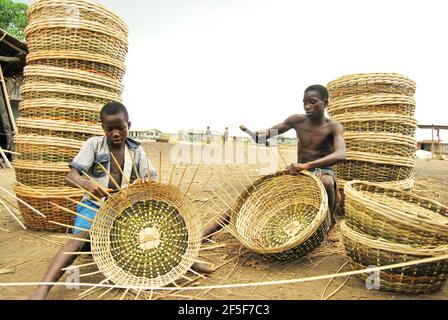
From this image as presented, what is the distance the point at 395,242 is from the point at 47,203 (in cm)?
256

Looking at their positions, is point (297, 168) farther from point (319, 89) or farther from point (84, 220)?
point (84, 220)

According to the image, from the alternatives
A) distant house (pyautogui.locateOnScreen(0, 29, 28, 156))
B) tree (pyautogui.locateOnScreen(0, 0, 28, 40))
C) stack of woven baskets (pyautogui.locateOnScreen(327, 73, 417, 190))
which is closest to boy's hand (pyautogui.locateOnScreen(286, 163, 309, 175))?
stack of woven baskets (pyautogui.locateOnScreen(327, 73, 417, 190))

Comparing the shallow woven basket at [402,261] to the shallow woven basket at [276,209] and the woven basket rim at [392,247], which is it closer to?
the woven basket rim at [392,247]

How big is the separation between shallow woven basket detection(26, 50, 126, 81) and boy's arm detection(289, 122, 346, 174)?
180cm

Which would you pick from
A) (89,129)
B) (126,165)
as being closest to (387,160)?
(126,165)

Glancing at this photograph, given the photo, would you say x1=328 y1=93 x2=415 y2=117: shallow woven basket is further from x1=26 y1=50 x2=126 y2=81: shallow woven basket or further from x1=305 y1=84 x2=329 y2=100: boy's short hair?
x1=26 y1=50 x2=126 y2=81: shallow woven basket

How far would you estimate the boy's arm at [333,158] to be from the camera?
245 cm

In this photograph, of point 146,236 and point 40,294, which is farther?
point 146,236

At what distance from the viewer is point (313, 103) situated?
9.34 ft

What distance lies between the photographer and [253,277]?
2072 mm

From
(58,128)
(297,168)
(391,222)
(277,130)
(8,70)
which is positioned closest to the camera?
(391,222)

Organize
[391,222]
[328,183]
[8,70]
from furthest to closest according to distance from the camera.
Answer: [8,70] → [328,183] → [391,222]

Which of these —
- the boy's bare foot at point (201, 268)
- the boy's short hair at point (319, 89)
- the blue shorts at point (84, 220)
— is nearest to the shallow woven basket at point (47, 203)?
the blue shorts at point (84, 220)

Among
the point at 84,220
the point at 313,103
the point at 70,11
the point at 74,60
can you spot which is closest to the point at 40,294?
the point at 84,220
